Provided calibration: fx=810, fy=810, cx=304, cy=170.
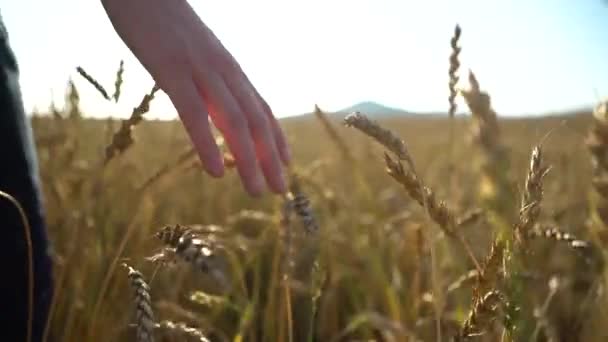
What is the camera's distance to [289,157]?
0.82 m

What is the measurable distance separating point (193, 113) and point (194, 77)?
0.04m

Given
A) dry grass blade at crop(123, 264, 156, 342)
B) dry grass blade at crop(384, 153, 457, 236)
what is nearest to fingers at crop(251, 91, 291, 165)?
dry grass blade at crop(384, 153, 457, 236)

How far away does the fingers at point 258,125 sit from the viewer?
2.51ft

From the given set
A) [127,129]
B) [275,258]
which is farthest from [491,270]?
[275,258]

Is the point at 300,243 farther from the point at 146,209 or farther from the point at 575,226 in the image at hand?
the point at 575,226

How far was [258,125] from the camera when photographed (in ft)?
2.56

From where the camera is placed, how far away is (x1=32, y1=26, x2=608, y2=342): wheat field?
56 cm

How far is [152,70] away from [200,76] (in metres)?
0.04

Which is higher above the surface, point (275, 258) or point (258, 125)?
point (258, 125)

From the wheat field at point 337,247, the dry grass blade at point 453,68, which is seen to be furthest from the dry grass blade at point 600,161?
the dry grass blade at point 453,68

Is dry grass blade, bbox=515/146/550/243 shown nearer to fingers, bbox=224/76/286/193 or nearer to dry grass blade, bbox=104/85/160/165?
fingers, bbox=224/76/286/193

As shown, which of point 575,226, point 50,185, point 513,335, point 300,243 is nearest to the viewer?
point 513,335

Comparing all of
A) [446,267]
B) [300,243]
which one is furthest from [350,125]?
[300,243]

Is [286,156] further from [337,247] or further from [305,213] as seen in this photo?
[337,247]
